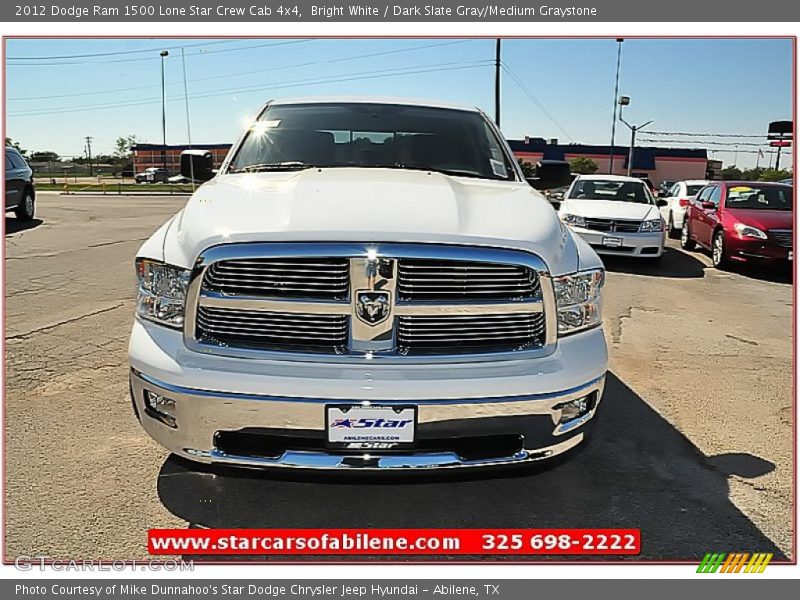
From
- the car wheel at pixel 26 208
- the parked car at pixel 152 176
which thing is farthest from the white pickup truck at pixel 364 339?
the parked car at pixel 152 176

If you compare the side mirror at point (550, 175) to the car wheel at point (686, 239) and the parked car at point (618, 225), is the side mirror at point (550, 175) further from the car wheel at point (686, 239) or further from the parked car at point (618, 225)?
the car wheel at point (686, 239)

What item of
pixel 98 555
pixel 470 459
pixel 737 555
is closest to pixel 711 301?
pixel 737 555

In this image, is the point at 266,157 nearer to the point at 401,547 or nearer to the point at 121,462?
the point at 121,462

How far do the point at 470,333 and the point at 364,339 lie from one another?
42 centimetres

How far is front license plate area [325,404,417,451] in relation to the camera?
258cm

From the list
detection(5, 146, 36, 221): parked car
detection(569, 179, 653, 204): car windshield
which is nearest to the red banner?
detection(569, 179, 653, 204): car windshield

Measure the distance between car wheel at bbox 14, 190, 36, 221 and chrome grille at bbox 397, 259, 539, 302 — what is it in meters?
14.9

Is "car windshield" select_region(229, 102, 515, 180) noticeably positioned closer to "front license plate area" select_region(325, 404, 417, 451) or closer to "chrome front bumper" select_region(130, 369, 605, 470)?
"chrome front bumper" select_region(130, 369, 605, 470)

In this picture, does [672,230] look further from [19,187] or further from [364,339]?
[364,339]

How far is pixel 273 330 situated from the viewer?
8.88ft

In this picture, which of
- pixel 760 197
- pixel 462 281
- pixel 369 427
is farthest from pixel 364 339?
pixel 760 197

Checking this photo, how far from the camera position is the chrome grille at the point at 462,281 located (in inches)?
105

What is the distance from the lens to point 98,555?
8.96 feet

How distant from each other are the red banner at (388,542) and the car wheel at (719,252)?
9.19 meters
